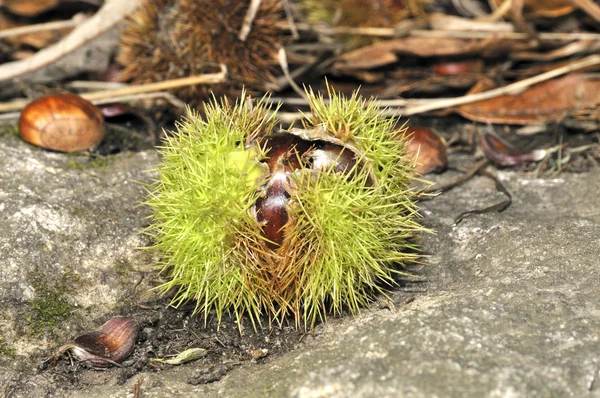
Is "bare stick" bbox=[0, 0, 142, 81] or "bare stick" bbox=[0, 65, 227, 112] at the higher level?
"bare stick" bbox=[0, 0, 142, 81]

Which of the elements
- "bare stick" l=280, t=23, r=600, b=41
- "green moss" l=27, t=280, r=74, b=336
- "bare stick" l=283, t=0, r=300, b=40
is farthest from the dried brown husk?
"green moss" l=27, t=280, r=74, b=336

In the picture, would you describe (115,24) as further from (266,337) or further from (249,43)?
(266,337)

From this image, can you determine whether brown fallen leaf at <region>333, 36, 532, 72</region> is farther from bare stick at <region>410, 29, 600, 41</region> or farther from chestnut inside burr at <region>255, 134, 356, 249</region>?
chestnut inside burr at <region>255, 134, 356, 249</region>

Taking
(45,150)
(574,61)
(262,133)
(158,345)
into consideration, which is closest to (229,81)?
(45,150)

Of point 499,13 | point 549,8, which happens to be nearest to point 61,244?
point 499,13

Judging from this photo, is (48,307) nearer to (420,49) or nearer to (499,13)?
(420,49)

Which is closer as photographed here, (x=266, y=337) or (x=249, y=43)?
(x=266, y=337)
